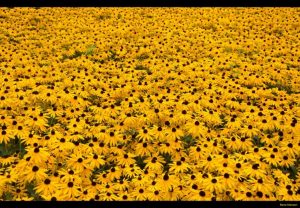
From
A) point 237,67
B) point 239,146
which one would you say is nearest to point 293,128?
point 239,146

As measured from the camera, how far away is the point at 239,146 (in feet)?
31.2

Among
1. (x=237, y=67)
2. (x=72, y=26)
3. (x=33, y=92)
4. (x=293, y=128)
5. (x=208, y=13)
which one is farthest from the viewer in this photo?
(x=208, y=13)

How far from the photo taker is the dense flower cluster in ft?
25.9

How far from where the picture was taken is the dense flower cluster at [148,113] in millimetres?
7902

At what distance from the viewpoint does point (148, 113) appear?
36.4ft

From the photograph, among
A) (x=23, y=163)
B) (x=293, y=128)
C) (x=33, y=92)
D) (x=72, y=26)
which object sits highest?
(x=72, y=26)

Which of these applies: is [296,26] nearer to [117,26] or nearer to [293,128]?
[117,26]

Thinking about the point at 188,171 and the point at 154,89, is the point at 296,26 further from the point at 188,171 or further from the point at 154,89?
the point at 188,171

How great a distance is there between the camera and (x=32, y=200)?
747 centimetres

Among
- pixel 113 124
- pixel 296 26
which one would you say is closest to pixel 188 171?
pixel 113 124

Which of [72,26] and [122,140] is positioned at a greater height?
[72,26]

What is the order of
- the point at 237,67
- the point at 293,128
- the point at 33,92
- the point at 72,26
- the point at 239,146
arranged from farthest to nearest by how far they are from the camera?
1. the point at 72,26
2. the point at 237,67
3. the point at 33,92
4. the point at 293,128
5. the point at 239,146

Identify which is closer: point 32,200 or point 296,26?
point 32,200
